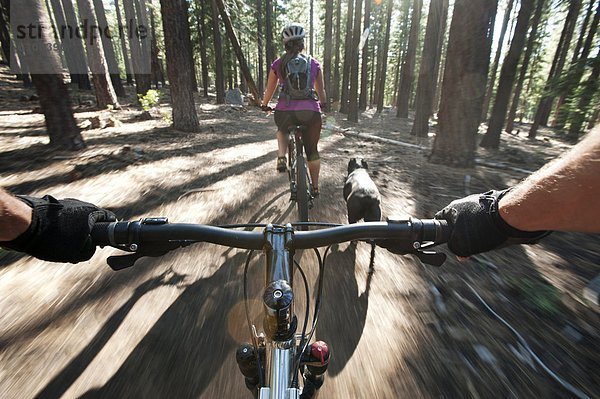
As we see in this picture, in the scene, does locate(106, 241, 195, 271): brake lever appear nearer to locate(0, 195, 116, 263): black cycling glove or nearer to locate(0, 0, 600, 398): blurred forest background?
locate(0, 195, 116, 263): black cycling glove

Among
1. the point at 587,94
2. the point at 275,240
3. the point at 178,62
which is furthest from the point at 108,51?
the point at 587,94

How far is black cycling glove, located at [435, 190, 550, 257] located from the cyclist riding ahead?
12.4 ft

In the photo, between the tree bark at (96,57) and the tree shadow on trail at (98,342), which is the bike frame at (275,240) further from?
the tree bark at (96,57)

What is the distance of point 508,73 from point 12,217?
1597 centimetres

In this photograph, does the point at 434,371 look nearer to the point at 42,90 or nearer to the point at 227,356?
the point at 227,356

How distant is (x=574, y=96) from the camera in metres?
6.82

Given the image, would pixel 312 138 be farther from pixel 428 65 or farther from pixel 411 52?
pixel 411 52

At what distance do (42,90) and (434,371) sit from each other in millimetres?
9791

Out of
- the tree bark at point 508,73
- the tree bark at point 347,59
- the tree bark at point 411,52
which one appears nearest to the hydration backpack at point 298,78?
the tree bark at point 508,73

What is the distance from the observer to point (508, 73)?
12.2 m

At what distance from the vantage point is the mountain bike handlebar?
1.34m

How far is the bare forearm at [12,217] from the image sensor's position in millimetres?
1146

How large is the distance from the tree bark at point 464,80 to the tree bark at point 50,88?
10.3 meters

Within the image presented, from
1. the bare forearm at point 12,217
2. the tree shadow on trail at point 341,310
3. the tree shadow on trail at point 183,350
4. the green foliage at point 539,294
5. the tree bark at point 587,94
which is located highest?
the tree bark at point 587,94
